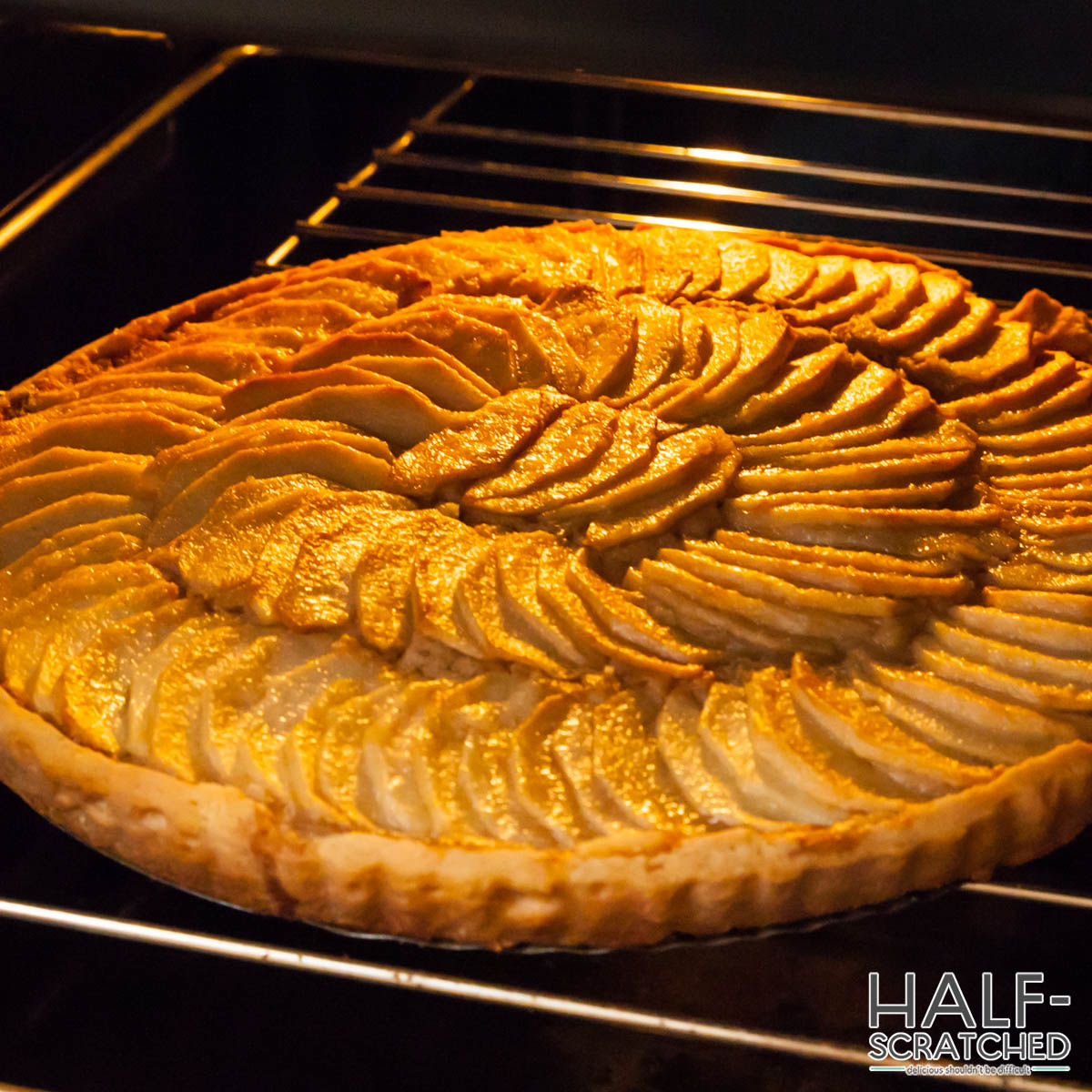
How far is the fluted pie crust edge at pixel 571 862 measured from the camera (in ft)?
5.89

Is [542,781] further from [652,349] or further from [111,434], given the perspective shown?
[111,434]

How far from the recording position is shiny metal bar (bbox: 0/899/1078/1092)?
1727 millimetres

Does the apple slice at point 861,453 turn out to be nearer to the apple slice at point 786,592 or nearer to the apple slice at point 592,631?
the apple slice at point 786,592

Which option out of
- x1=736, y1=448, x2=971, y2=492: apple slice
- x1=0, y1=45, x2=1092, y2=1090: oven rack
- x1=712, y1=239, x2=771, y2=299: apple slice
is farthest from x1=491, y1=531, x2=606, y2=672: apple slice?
x1=0, y1=45, x2=1092, y2=1090: oven rack

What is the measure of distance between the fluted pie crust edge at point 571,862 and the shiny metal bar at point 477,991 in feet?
0.24

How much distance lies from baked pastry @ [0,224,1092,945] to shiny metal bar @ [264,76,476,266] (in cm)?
80

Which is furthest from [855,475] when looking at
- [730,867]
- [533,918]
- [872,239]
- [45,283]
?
[45,283]

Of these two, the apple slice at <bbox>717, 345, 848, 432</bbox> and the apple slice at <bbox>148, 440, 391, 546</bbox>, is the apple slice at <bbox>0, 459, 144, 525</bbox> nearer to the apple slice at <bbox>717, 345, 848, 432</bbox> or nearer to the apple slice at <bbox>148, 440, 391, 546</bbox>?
the apple slice at <bbox>148, 440, 391, 546</bbox>

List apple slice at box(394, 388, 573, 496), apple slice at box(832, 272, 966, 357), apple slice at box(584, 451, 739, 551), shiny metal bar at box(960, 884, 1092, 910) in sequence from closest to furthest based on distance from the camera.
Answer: shiny metal bar at box(960, 884, 1092, 910) < apple slice at box(584, 451, 739, 551) < apple slice at box(394, 388, 573, 496) < apple slice at box(832, 272, 966, 357)

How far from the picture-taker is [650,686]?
199 cm

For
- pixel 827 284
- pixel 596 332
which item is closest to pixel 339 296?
pixel 596 332

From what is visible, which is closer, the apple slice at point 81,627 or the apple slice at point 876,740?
the apple slice at point 876,740

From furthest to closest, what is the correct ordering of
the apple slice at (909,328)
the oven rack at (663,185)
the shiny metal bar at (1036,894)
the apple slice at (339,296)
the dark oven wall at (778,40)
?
the oven rack at (663,185), the apple slice at (339,296), the apple slice at (909,328), the shiny metal bar at (1036,894), the dark oven wall at (778,40)

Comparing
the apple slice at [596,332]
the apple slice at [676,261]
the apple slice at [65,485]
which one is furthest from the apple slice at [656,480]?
the apple slice at [65,485]
